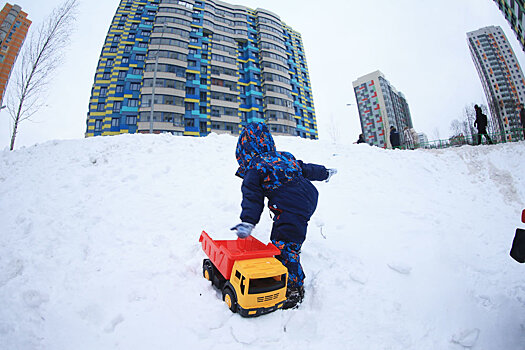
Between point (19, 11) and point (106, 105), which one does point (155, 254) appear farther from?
point (19, 11)

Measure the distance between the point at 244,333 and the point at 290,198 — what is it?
4.21 feet

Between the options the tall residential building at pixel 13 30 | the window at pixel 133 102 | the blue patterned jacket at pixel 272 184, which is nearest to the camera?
the blue patterned jacket at pixel 272 184

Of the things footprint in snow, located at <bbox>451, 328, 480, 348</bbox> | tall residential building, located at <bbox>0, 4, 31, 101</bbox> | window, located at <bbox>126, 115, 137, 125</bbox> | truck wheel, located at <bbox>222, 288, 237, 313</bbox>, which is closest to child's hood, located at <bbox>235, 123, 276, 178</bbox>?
truck wheel, located at <bbox>222, 288, 237, 313</bbox>

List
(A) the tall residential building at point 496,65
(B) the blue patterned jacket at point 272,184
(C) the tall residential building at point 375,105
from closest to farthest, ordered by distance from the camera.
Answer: (B) the blue patterned jacket at point 272,184, (C) the tall residential building at point 375,105, (A) the tall residential building at point 496,65

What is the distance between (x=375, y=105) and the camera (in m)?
67.9

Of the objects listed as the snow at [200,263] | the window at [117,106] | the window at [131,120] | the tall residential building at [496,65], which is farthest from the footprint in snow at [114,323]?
the tall residential building at [496,65]

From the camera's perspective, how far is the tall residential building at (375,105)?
6675cm

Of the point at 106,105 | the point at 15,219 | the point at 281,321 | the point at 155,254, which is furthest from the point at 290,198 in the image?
the point at 106,105

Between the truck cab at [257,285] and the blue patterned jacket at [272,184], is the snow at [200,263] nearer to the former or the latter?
the truck cab at [257,285]

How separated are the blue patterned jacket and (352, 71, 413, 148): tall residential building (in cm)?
7219

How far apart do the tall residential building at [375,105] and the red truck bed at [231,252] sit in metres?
72.4

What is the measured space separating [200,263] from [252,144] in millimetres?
1680

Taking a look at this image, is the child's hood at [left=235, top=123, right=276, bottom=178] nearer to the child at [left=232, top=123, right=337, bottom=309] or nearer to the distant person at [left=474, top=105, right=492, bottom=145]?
the child at [left=232, top=123, right=337, bottom=309]

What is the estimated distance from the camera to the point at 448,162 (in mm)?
8734
